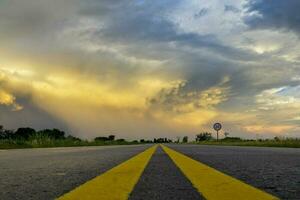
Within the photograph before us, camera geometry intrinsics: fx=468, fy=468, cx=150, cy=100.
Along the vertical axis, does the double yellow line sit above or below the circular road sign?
below

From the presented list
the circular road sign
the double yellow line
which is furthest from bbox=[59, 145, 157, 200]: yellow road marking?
the circular road sign

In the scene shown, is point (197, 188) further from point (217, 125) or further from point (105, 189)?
point (217, 125)

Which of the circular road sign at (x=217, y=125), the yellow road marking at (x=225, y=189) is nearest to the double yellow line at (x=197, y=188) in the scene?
the yellow road marking at (x=225, y=189)

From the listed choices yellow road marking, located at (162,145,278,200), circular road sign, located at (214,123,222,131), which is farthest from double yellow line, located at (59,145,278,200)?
circular road sign, located at (214,123,222,131)

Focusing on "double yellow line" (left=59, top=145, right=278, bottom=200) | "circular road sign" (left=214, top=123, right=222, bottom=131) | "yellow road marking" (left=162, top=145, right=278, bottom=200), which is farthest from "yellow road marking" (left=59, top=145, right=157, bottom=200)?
"circular road sign" (left=214, top=123, right=222, bottom=131)

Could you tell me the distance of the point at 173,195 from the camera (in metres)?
4.16

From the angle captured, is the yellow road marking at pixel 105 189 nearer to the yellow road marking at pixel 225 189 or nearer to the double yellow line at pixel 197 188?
the double yellow line at pixel 197 188

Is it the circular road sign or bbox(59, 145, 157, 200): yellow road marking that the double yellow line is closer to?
bbox(59, 145, 157, 200): yellow road marking

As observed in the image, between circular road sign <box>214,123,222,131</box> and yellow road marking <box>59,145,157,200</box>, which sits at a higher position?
circular road sign <box>214,123,222,131</box>

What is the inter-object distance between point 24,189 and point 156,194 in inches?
57.3

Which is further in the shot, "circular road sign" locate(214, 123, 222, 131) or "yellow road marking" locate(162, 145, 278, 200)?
"circular road sign" locate(214, 123, 222, 131)

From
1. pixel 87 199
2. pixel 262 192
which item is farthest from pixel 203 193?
pixel 87 199

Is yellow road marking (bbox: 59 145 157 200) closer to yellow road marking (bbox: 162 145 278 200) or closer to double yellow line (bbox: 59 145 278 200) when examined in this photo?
double yellow line (bbox: 59 145 278 200)

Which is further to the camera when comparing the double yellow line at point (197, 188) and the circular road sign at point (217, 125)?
the circular road sign at point (217, 125)
